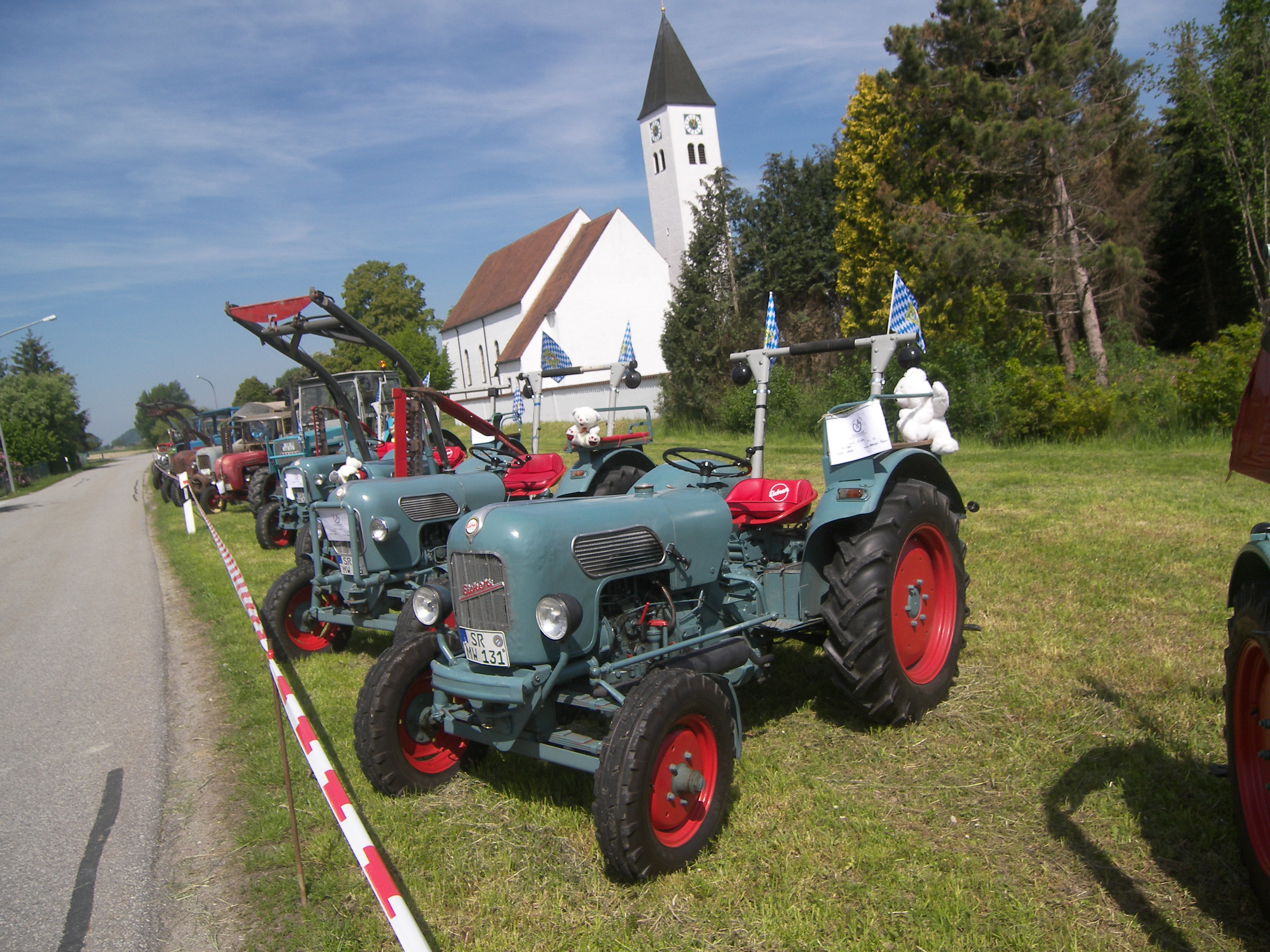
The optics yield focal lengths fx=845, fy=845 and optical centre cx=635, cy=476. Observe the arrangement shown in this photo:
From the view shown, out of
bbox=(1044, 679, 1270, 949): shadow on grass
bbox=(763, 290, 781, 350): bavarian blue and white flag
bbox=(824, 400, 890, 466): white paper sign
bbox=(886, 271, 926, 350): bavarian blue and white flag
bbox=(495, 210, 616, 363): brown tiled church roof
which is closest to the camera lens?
bbox=(1044, 679, 1270, 949): shadow on grass

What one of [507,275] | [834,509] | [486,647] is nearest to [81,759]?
[486,647]

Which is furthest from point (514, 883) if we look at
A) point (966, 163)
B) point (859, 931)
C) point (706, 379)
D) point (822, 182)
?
point (822, 182)

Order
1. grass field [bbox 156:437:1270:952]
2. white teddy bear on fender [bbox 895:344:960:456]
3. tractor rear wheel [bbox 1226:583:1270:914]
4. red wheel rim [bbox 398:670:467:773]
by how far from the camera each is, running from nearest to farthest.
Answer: tractor rear wheel [bbox 1226:583:1270:914] → grass field [bbox 156:437:1270:952] → red wheel rim [bbox 398:670:467:773] → white teddy bear on fender [bbox 895:344:960:456]

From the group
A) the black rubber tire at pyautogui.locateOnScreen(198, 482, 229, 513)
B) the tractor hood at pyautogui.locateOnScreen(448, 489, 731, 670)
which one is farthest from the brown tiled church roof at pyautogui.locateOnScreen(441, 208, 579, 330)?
the tractor hood at pyautogui.locateOnScreen(448, 489, 731, 670)

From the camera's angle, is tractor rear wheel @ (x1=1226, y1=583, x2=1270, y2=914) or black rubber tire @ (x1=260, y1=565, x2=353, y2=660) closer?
tractor rear wheel @ (x1=1226, y1=583, x2=1270, y2=914)

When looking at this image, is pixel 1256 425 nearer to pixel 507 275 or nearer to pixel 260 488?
pixel 260 488

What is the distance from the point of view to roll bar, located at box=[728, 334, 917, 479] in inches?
167

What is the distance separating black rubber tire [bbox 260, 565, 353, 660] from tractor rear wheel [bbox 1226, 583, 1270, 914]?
504cm

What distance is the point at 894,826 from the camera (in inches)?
121

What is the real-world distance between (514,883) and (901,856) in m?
1.33

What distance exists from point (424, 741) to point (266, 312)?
5.30 metres

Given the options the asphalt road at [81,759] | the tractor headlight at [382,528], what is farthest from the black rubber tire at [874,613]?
the tractor headlight at [382,528]

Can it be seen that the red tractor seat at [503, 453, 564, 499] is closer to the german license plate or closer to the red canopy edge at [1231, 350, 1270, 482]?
the german license plate

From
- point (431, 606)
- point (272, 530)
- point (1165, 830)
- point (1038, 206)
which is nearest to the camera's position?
point (1165, 830)
